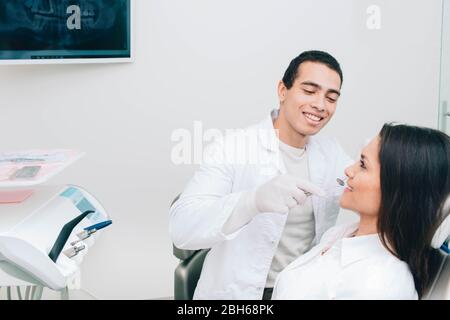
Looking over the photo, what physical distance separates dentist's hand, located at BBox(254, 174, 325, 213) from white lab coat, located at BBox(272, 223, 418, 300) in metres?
0.14

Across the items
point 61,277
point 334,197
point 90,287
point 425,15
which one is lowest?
point 90,287

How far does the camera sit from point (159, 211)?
4.36 feet

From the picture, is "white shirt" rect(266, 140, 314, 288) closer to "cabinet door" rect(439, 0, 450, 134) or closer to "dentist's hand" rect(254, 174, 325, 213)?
"dentist's hand" rect(254, 174, 325, 213)

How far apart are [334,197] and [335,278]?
0.78ft

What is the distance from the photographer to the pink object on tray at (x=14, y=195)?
1.24m

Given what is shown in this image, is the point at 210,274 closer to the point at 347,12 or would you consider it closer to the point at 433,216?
the point at 433,216

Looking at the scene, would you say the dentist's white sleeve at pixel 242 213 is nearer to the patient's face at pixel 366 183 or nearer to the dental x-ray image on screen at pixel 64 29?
the patient's face at pixel 366 183

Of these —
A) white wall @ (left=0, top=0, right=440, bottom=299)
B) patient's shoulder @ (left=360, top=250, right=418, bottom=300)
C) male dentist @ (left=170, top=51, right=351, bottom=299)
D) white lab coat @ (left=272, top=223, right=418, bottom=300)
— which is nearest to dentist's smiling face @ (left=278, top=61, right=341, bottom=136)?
male dentist @ (left=170, top=51, right=351, bottom=299)

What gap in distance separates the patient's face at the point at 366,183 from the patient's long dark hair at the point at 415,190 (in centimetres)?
1

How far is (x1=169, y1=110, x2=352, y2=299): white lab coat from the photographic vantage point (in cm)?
114

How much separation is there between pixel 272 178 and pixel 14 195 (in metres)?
0.66

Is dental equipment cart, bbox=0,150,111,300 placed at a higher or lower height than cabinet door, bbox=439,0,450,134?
lower

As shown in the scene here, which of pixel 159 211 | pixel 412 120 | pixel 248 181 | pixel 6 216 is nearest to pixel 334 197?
pixel 248 181

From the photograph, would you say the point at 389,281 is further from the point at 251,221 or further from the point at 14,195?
the point at 14,195
